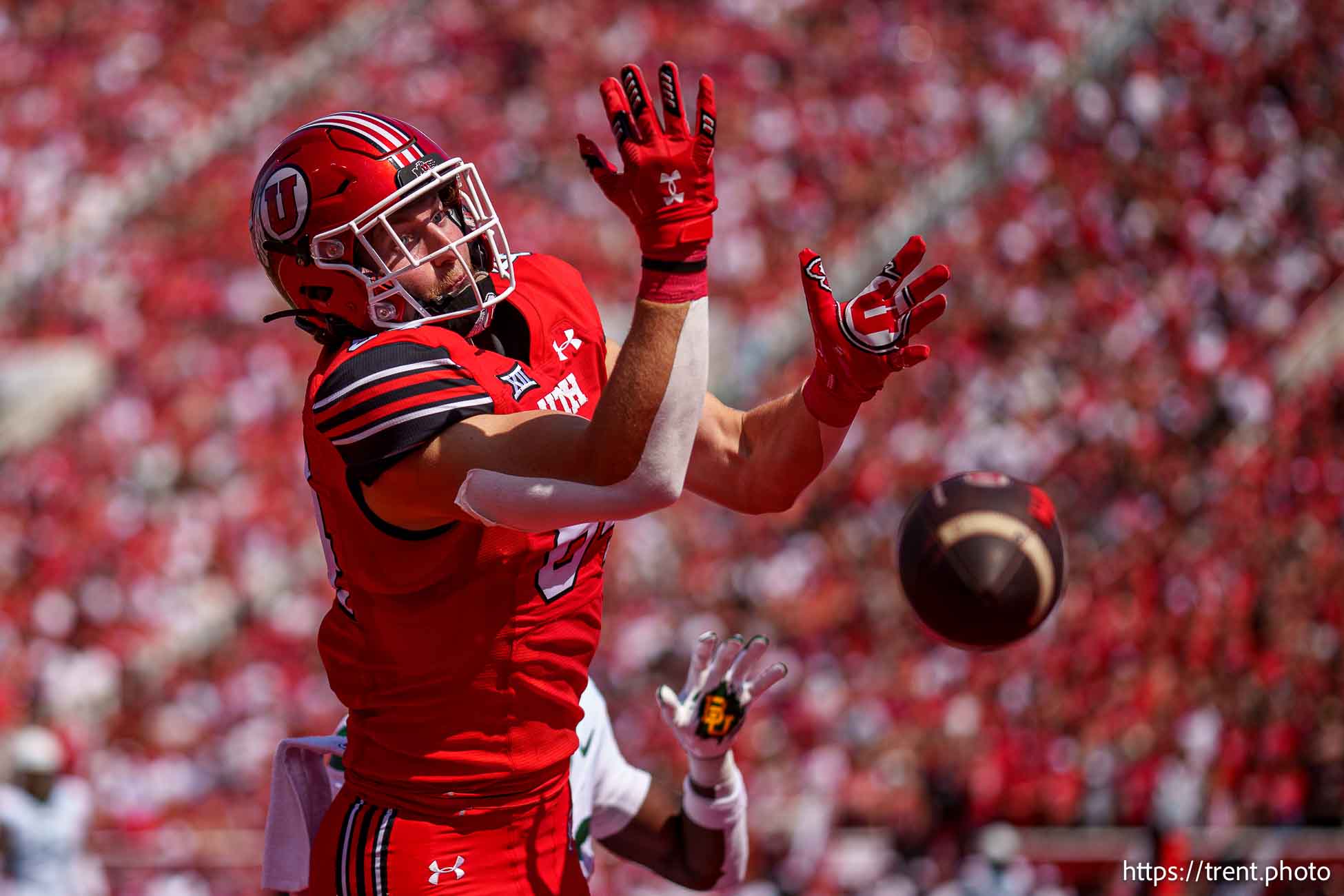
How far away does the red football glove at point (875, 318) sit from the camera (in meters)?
2.76

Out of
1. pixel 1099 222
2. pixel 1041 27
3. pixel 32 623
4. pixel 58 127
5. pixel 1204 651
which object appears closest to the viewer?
pixel 1204 651

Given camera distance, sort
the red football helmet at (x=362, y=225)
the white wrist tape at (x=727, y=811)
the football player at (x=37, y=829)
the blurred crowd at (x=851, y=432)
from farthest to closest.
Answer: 1. the blurred crowd at (x=851, y=432)
2. the football player at (x=37, y=829)
3. the white wrist tape at (x=727, y=811)
4. the red football helmet at (x=362, y=225)

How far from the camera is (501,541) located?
2699 millimetres

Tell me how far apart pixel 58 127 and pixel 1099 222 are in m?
11.1

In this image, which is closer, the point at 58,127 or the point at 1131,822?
the point at 1131,822

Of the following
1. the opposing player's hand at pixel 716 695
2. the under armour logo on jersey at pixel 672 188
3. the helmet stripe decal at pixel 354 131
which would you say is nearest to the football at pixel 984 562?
the opposing player's hand at pixel 716 695

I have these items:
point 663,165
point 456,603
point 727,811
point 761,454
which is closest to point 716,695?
point 727,811

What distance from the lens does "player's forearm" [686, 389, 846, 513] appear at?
9.96ft

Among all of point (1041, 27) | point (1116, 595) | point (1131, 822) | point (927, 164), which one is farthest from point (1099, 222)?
point (1131, 822)

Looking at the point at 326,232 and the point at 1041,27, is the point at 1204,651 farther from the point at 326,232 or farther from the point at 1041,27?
the point at 1041,27

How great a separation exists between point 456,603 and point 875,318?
2.91 ft

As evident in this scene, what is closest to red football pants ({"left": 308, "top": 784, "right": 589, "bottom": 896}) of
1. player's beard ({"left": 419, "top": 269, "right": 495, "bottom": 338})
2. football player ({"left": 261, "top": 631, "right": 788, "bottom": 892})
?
football player ({"left": 261, "top": 631, "right": 788, "bottom": 892})

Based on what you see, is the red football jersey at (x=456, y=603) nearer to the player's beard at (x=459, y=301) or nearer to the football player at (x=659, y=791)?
the player's beard at (x=459, y=301)

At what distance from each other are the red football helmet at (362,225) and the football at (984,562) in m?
1.27
